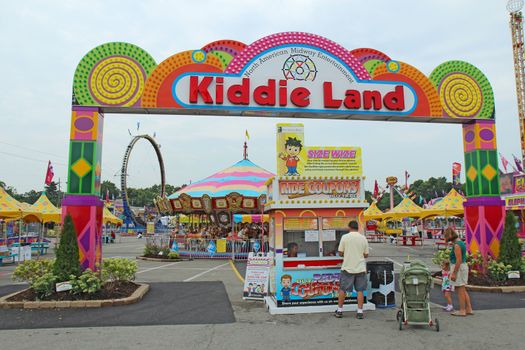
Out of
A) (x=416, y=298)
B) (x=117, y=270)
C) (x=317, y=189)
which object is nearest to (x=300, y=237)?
(x=317, y=189)

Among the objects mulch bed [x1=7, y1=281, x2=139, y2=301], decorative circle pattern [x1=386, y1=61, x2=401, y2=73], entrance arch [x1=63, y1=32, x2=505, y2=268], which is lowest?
mulch bed [x1=7, y1=281, x2=139, y2=301]

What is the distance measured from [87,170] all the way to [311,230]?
16.9ft

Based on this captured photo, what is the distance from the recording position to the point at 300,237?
8.12 metres

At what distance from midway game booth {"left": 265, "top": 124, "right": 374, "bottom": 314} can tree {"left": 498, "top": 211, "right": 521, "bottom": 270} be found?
4.39 m

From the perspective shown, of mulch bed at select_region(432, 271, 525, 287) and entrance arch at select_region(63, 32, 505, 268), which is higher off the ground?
entrance arch at select_region(63, 32, 505, 268)

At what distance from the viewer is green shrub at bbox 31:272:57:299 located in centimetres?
786

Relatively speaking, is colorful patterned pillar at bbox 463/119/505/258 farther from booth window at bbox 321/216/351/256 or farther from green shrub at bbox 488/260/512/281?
booth window at bbox 321/216/351/256

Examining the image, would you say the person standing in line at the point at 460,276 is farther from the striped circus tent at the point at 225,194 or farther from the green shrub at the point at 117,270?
the striped circus tent at the point at 225,194

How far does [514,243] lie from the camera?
9.76m

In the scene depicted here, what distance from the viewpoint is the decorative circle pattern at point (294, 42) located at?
32.5 ft

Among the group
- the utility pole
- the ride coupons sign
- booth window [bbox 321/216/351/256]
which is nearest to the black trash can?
booth window [bbox 321/216/351/256]

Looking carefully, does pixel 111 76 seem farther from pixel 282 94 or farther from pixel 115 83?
pixel 282 94

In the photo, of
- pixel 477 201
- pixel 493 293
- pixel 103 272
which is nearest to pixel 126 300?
pixel 103 272

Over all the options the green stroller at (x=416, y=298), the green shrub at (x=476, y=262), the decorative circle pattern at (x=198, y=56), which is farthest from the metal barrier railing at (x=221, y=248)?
the green stroller at (x=416, y=298)
